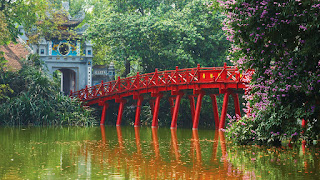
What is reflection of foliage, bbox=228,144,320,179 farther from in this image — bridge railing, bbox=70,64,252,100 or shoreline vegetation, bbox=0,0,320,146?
bridge railing, bbox=70,64,252,100

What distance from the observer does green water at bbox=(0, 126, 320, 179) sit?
13.2 metres

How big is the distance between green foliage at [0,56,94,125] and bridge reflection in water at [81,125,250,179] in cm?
1684

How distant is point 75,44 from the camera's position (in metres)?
50.3

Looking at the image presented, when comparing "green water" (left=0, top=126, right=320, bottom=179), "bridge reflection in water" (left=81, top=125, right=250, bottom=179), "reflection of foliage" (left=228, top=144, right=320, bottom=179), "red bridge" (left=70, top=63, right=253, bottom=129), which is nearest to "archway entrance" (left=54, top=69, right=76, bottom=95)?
"red bridge" (left=70, top=63, right=253, bottom=129)

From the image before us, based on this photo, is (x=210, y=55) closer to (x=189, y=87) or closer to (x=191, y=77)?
(x=189, y=87)

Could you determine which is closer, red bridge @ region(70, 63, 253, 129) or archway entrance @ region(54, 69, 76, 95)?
red bridge @ region(70, 63, 253, 129)

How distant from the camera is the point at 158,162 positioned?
15523 mm

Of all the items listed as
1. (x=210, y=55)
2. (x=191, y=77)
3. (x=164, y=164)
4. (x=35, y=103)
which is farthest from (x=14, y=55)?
A: (x=164, y=164)

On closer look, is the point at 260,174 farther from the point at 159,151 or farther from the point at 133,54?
the point at 133,54

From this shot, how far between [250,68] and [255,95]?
99cm

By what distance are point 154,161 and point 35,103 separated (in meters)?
23.8

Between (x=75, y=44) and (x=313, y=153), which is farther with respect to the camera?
(x=75, y=44)

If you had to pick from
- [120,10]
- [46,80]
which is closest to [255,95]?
[46,80]

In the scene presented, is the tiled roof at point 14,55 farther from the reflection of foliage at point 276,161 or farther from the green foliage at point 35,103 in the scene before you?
the reflection of foliage at point 276,161
